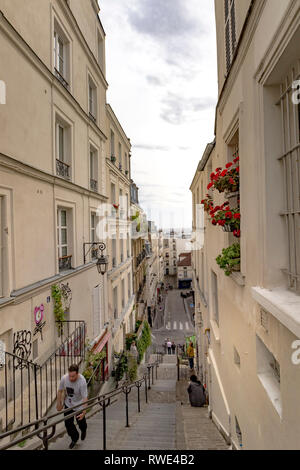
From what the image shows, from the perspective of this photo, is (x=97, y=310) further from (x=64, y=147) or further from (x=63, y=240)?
(x=64, y=147)

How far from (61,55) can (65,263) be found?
6.74 metres

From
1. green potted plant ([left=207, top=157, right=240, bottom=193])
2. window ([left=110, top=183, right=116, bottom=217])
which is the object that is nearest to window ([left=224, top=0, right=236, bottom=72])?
green potted plant ([left=207, top=157, right=240, bottom=193])

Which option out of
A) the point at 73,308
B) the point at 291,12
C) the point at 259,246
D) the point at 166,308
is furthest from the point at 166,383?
the point at 166,308

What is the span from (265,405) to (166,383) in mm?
12425

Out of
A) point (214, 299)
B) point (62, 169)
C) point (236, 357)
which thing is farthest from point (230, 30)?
point (214, 299)

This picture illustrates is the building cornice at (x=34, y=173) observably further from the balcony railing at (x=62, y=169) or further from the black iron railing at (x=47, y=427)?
the black iron railing at (x=47, y=427)

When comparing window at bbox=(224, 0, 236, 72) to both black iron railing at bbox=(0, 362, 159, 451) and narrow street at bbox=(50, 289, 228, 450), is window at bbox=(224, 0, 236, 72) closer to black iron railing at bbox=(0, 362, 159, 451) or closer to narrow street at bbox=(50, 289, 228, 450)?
black iron railing at bbox=(0, 362, 159, 451)

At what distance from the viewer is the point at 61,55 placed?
31.1ft

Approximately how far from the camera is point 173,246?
310 ft

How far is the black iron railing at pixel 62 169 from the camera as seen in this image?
347 inches

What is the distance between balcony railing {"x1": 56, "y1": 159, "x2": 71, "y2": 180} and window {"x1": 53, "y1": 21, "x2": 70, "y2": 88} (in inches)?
98.1

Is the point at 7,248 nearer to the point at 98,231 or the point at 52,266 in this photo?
the point at 52,266

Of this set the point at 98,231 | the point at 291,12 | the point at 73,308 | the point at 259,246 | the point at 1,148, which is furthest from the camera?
the point at 98,231

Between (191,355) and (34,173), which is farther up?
(34,173)
